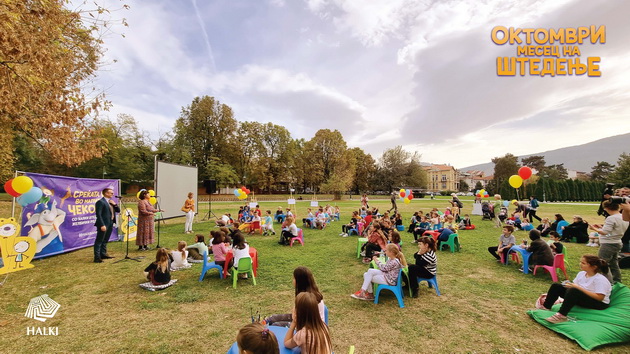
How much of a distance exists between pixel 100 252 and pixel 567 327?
1055 cm

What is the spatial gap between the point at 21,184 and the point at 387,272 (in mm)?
8462

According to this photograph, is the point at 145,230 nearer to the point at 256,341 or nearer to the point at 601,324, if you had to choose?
the point at 256,341

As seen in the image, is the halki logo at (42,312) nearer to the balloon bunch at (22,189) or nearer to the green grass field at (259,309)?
the green grass field at (259,309)

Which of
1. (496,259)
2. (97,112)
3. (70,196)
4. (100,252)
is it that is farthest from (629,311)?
(70,196)

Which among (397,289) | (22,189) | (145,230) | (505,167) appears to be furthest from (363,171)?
(22,189)

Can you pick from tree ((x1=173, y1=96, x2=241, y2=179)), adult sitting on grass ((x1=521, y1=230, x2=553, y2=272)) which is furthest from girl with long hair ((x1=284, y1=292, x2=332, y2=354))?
tree ((x1=173, y1=96, x2=241, y2=179))

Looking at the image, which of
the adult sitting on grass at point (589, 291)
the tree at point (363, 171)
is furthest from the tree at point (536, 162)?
the adult sitting on grass at point (589, 291)

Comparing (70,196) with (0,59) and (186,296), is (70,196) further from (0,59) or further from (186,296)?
(186,296)

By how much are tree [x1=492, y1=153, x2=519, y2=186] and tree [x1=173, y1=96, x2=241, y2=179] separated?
2250 inches

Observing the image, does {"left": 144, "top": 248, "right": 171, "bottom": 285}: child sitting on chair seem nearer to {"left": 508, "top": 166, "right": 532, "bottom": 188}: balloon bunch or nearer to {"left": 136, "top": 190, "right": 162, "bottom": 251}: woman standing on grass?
{"left": 136, "top": 190, "right": 162, "bottom": 251}: woman standing on grass

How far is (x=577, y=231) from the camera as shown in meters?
9.95

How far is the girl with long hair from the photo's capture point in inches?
89.7

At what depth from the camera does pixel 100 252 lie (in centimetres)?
741

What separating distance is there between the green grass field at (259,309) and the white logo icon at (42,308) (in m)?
0.10
